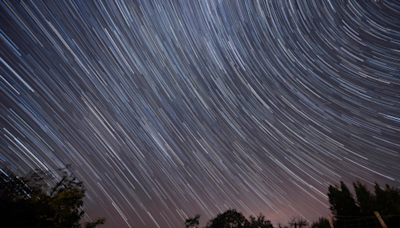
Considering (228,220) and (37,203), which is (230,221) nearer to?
(228,220)

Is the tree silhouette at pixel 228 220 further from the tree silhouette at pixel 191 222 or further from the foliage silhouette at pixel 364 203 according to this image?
the foliage silhouette at pixel 364 203

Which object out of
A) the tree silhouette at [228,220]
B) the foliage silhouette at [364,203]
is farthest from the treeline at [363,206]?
the tree silhouette at [228,220]

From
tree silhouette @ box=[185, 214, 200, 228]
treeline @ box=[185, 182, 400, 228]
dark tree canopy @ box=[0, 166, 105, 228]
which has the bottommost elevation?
treeline @ box=[185, 182, 400, 228]

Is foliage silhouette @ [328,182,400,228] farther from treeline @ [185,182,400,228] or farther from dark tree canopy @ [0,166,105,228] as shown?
dark tree canopy @ [0,166,105,228]

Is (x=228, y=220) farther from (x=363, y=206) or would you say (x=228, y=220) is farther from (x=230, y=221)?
(x=363, y=206)

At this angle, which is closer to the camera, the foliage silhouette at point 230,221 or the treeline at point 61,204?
the treeline at point 61,204

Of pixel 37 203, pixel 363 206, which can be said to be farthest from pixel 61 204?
pixel 363 206

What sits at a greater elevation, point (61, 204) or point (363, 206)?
point (61, 204)

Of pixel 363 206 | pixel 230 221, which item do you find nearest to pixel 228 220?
pixel 230 221

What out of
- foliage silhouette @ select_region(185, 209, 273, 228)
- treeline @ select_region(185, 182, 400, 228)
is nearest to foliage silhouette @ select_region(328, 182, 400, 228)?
treeline @ select_region(185, 182, 400, 228)

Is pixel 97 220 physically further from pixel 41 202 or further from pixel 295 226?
pixel 295 226

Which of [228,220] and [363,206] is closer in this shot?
[363,206]

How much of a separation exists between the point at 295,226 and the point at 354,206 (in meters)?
18.6

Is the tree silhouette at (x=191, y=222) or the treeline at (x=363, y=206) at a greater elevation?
the tree silhouette at (x=191, y=222)
